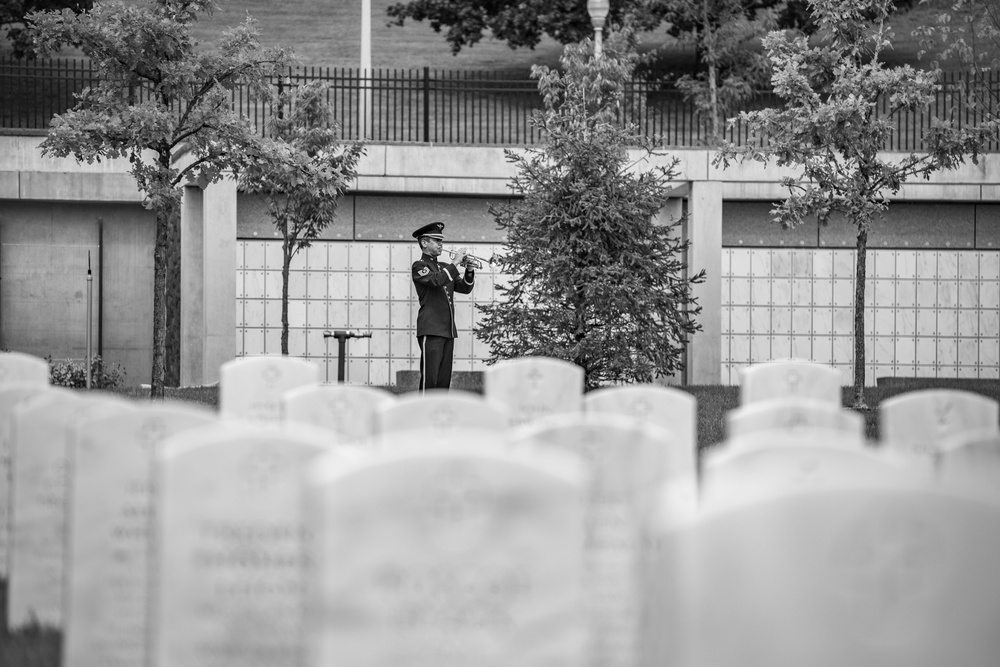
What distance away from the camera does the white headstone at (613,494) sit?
15.3 feet

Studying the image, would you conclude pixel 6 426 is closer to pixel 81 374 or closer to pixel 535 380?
pixel 535 380

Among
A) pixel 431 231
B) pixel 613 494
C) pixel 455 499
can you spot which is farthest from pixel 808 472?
pixel 431 231

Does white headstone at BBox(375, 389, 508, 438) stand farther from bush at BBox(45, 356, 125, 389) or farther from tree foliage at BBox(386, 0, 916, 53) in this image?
tree foliage at BBox(386, 0, 916, 53)

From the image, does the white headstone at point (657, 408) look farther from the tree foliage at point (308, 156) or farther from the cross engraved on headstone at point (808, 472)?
the tree foliage at point (308, 156)

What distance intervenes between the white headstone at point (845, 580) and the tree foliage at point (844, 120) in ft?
A: 37.7

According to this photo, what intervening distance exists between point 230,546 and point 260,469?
25 centimetres

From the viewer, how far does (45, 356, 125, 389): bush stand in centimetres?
1911

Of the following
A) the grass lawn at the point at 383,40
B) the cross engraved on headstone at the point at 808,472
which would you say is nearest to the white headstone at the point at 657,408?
the cross engraved on headstone at the point at 808,472

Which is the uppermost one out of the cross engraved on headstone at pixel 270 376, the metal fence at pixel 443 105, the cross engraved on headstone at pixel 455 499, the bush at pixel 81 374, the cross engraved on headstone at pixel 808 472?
the metal fence at pixel 443 105

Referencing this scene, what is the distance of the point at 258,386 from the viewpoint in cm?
764

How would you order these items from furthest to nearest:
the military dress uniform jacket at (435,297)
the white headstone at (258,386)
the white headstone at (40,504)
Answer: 1. the military dress uniform jacket at (435,297)
2. the white headstone at (258,386)
3. the white headstone at (40,504)

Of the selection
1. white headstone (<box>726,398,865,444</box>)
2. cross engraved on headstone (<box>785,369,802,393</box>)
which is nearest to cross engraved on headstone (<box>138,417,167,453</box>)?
white headstone (<box>726,398,865,444</box>)

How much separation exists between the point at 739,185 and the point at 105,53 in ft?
34.6

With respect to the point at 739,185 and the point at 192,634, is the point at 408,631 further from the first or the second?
the point at 739,185
